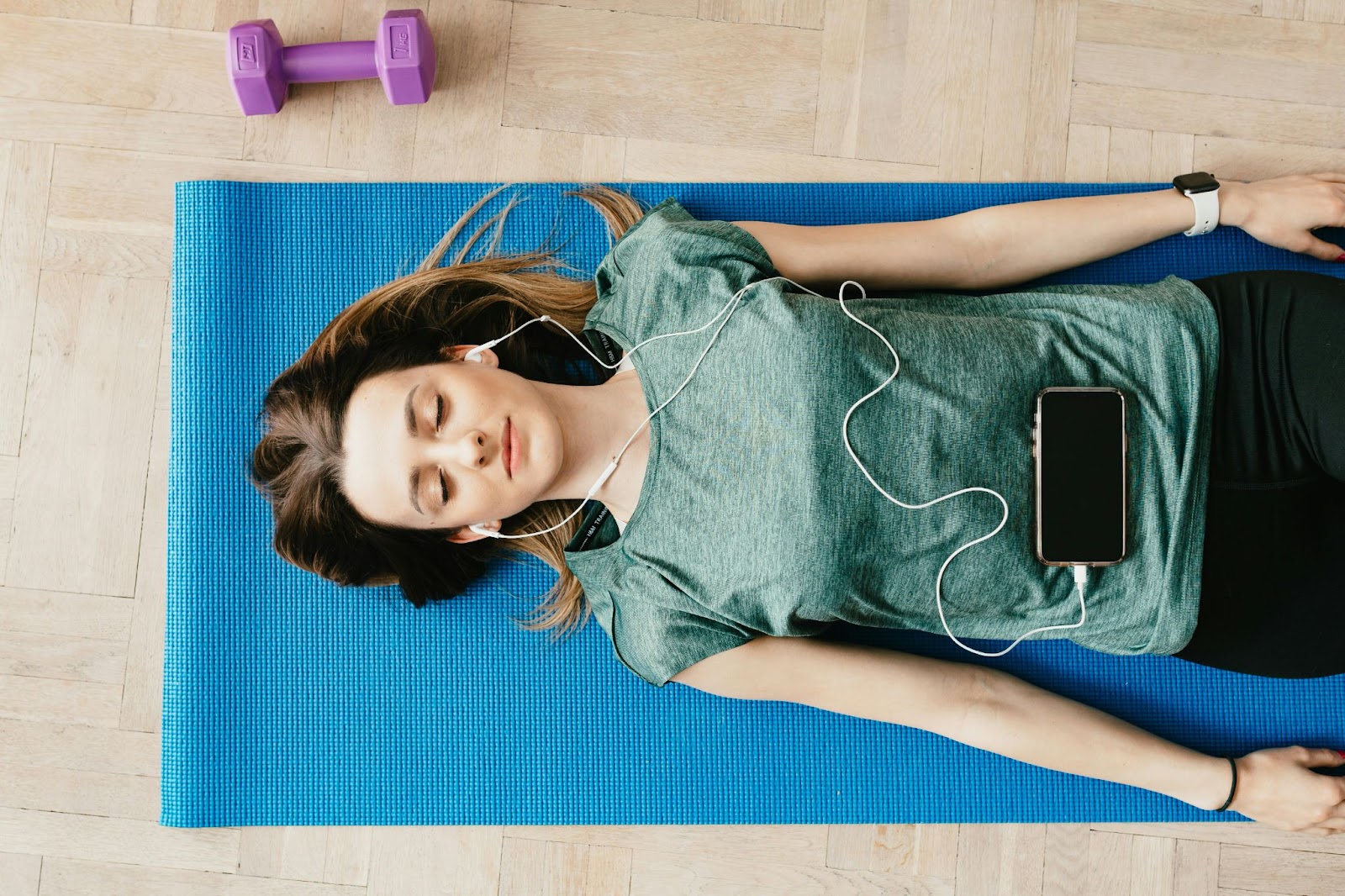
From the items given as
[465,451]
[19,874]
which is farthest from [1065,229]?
[19,874]

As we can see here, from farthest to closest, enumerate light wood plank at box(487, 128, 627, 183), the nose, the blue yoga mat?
light wood plank at box(487, 128, 627, 183) → the blue yoga mat → the nose

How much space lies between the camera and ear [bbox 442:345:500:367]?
4.14 ft

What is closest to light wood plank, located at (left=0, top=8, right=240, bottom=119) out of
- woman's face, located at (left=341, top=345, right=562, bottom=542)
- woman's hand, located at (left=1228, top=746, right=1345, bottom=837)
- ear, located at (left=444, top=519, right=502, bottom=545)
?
woman's face, located at (left=341, top=345, right=562, bottom=542)

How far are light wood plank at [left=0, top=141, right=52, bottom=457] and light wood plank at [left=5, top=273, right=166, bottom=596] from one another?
0.07ft

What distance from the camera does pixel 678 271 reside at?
123 cm

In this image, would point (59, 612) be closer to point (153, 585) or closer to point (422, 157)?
point (153, 585)

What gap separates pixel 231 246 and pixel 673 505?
946mm

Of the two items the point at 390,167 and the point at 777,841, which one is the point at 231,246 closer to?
Answer: the point at 390,167

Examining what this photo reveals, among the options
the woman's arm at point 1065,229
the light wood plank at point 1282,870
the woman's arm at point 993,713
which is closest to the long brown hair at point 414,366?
the woman's arm at point 993,713

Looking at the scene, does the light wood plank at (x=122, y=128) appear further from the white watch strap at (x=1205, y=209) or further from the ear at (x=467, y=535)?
the white watch strap at (x=1205, y=209)

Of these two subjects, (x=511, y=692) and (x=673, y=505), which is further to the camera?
(x=511, y=692)

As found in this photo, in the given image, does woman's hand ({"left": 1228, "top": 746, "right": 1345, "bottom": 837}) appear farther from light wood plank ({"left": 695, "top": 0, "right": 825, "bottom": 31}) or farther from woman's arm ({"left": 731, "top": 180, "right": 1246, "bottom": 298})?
light wood plank ({"left": 695, "top": 0, "right": 825, "bottom": 31})

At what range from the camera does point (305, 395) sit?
127cm

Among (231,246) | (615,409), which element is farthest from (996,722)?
(231,246)
